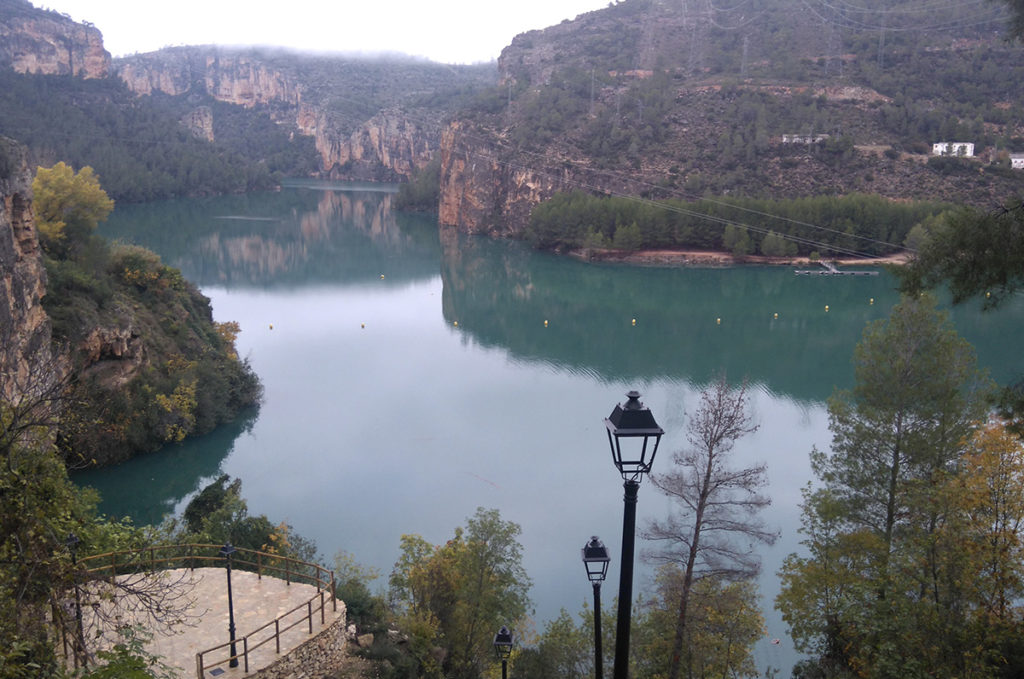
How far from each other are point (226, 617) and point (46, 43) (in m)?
112

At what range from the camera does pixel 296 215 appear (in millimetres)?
77000

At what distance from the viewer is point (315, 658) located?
7.93 metres

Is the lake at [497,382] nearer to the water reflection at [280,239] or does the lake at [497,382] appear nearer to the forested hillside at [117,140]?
the water reflection at [280,239]

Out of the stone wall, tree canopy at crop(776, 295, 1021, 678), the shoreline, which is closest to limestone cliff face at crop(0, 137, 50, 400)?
the stone wall

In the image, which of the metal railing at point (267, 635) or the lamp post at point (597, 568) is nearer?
the lamp post at point (597, 568)

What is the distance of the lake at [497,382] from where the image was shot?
55.2 feet

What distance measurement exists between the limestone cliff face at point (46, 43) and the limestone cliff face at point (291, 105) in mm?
15716

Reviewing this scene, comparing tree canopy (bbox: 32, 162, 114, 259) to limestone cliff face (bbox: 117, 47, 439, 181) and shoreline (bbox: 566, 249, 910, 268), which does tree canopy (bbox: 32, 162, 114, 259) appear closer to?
shoreline (bbox: 566, 249, 910, 268)

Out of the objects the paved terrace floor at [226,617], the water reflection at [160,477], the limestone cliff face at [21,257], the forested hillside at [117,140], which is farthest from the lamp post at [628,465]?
the forested hillside at [117,140]

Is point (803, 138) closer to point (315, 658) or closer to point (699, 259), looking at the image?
point (699, 259)

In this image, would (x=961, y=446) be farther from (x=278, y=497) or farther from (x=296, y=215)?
(x=296, y=215)

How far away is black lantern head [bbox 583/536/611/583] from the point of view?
540 cm

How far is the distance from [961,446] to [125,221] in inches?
2682

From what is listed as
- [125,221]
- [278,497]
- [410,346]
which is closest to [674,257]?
[410,346]
